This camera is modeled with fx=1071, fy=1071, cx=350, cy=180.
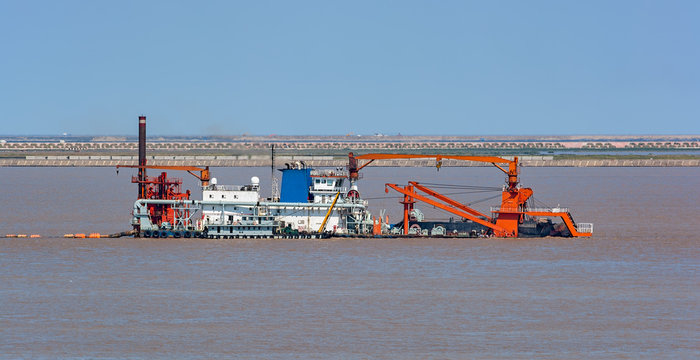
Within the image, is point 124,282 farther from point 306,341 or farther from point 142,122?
point 142,122

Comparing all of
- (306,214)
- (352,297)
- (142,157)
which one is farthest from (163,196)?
(352,297)

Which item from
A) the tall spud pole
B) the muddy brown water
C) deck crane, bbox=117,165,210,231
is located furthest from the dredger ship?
the muddy brown water

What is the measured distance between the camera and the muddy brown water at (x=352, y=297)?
143 feet

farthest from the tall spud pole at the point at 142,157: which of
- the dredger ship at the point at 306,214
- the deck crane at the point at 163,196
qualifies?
the dredger ship at the point at 306,214

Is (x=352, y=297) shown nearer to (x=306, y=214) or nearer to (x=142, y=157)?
(x=306, y=214)

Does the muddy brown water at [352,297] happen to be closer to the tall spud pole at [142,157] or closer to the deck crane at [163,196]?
the deck crane at [163,196]

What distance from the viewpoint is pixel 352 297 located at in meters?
53.4

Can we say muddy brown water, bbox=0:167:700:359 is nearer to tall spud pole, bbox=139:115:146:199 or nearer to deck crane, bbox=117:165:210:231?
deck crane, bbox=117:165:210:231

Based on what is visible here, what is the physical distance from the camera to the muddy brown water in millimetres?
43594

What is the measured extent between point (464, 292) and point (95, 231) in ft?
129

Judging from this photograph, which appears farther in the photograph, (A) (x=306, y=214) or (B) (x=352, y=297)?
(A) (x=306, y=214)

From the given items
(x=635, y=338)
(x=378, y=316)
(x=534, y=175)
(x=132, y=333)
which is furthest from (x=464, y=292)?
(x=534, y=175)

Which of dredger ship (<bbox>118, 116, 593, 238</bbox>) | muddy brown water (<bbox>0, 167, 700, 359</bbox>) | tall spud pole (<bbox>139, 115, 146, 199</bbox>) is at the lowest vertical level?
muddy brown water (<bbox>0, 167, 700, 359</bbox>)

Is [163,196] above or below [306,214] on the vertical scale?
above
